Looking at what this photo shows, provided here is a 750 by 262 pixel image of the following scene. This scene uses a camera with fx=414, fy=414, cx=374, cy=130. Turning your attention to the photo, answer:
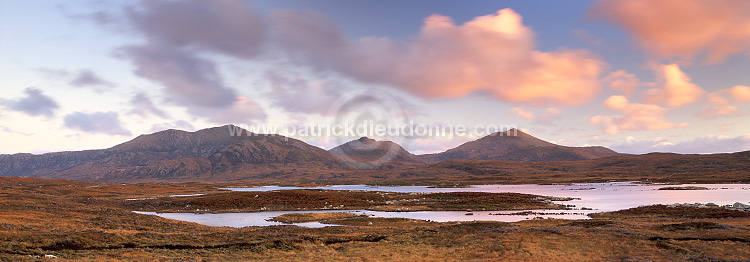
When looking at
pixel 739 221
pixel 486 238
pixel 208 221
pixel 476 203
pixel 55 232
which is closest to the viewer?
pixel 55 232

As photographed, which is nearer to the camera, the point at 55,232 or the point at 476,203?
the point at 55,232

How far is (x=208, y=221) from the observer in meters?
66.6

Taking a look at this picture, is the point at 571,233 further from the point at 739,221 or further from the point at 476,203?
the point at 476,203

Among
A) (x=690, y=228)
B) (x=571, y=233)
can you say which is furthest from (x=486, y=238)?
(x=690, y=228)

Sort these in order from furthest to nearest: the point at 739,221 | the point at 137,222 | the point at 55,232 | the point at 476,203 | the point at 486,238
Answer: the point at 476,203
the point at 137,222
the point at 739,221
the point at 486,238
the point at 55,232

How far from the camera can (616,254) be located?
106ft

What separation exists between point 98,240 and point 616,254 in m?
42.5

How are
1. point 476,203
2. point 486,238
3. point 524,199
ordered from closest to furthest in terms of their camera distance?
point 486,238, point 476,203, point 524,199

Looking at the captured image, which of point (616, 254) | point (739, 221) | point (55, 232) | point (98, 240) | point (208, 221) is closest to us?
point (616, 254)

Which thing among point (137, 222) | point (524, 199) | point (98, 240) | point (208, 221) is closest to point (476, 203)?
point (524, 199)

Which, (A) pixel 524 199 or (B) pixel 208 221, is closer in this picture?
(B) pixel 208 221

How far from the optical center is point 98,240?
35281 millimetres

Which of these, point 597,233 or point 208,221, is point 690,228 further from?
point 208,221

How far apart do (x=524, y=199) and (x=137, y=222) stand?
260ft
